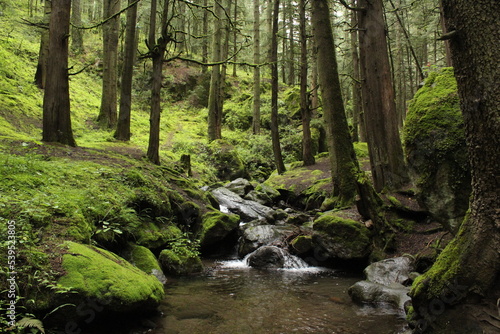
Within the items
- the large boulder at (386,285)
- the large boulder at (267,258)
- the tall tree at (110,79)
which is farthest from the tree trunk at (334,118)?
the tall tree at (110,79)

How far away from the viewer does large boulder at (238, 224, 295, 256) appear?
8.12 meters

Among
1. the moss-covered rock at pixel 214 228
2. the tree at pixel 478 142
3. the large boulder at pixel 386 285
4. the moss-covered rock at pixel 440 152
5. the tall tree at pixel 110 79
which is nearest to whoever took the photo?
the tree at pixel 478 142

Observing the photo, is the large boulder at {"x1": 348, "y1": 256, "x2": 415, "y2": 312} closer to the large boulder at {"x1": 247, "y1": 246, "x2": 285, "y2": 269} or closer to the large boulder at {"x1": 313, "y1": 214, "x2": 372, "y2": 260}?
the large boulder at {"x1": 313, "y1": 214, "x2": 372, "y2": 260}

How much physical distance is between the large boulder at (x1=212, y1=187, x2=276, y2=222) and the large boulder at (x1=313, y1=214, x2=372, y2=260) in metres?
3.31

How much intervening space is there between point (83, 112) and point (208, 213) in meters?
13.3

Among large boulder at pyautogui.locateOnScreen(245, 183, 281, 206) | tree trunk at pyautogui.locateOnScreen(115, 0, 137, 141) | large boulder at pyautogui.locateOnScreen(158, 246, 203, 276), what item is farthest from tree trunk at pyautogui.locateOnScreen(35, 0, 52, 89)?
large boulder at pyautogui.locateOnScreen(158, 246, 203, 276)

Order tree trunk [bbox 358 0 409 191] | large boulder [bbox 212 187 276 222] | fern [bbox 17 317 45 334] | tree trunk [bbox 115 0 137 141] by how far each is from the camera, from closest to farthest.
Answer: fern [bbox 17 317 45 334], tree trunk [bbox 358 0 409 191], large boulder [bbox 212 187 276 222], tree trunk [bbox 115 0 137 141]

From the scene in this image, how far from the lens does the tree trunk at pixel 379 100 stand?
9.38 meters

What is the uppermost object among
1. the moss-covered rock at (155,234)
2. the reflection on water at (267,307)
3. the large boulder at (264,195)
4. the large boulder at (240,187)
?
the large boulder at (240,187)

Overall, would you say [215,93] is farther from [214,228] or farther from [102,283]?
[102,283]

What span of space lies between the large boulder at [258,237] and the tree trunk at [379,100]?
3345mm

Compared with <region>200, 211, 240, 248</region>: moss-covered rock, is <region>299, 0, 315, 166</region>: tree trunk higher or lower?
higher

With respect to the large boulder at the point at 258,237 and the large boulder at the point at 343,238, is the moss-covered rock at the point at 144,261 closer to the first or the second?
the large boulder at the point at 258,237

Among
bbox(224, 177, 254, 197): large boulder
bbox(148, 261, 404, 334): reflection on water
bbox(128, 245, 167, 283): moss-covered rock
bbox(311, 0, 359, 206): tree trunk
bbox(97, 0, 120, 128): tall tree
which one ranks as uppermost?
bbox(97, 0, 120, 128): tall tree
